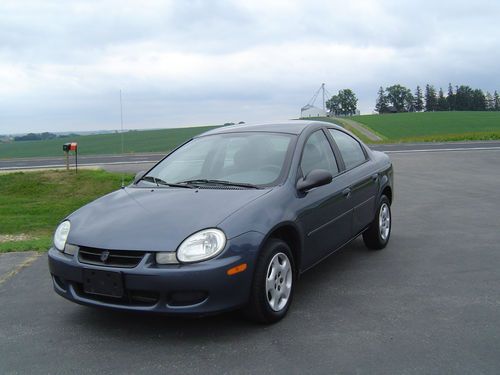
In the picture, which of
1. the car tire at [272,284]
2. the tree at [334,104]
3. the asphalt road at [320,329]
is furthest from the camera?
the tree at [334,104]

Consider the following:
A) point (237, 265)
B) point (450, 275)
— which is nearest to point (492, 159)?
point (450, 275)

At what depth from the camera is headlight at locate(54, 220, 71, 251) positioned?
3.87 meters

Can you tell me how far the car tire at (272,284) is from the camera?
11.9 ft

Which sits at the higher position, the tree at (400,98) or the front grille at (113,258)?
the tree at (400,98)

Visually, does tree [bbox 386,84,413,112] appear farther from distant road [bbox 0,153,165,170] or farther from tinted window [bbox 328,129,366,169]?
tinted window [bbox 328,129,366,169]

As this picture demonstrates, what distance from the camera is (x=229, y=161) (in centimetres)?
466

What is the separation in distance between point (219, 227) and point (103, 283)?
869 mm

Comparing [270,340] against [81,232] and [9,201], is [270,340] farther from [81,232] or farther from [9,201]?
[9,201]

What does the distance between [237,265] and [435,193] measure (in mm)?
8247

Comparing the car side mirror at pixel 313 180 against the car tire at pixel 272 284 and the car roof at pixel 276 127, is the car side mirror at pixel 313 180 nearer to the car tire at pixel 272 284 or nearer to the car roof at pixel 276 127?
the car tire at pixel 272 284

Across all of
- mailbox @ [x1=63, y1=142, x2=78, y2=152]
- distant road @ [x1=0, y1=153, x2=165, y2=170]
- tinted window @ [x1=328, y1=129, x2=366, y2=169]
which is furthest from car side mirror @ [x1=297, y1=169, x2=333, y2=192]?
distant road @ [x1=0, y1=153, x2=165, y2=170]

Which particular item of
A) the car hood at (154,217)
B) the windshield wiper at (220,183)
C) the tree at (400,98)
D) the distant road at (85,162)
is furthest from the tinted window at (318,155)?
the tree at (400,98)

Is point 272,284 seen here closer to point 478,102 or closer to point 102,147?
point 102,147

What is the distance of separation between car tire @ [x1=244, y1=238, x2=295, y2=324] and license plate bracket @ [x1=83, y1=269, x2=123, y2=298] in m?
0.91
